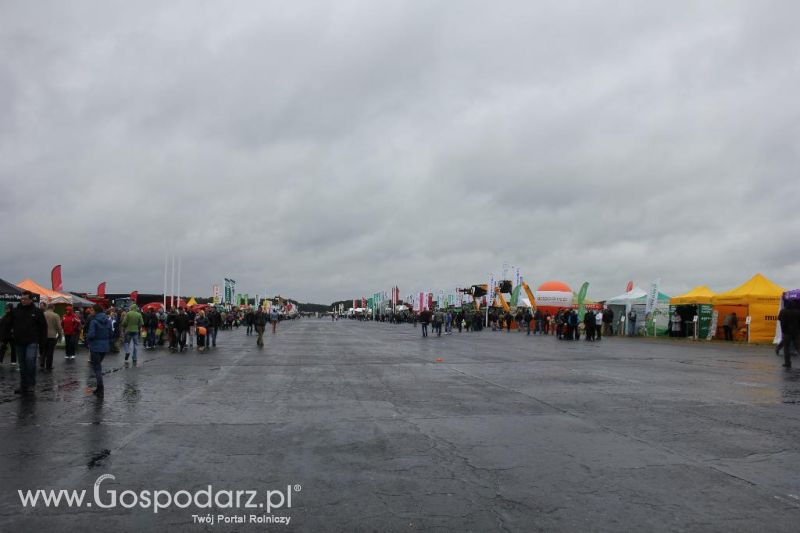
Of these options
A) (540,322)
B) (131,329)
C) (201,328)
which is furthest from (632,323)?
(131,329)

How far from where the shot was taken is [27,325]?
1101 centimetres

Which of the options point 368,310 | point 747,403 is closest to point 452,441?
point 747,403

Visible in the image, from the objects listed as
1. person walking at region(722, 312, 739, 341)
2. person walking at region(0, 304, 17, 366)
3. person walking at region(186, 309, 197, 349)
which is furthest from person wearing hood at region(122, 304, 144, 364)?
person walking at region(722, 312, 739, 341)

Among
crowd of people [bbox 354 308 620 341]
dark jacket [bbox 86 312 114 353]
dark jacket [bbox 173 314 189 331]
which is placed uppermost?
dark jacket [bbox 86 312 114 353]

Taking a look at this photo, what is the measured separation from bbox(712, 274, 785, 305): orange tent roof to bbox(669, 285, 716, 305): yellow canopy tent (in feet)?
5.03

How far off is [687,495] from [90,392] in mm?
10611

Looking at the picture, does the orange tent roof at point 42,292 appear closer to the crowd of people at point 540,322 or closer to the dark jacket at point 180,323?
the dark jacket at point 180,323

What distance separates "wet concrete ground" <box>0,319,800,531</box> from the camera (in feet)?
15.1

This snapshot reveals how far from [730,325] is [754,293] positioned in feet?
10.5

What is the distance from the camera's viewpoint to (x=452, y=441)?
712 cm

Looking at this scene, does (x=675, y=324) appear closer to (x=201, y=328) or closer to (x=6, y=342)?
(x=201, y=328)

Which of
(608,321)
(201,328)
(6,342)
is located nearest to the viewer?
(6,342)

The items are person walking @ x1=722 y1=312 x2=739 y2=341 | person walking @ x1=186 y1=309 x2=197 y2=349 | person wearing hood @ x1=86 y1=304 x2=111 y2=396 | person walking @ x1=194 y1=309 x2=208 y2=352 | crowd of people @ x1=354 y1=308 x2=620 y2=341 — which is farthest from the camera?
crowd of people @ x1=354 y1=308 x2=620 y2=341

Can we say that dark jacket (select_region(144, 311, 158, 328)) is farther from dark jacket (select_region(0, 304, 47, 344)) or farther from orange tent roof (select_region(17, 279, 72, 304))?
dark jacket (select_region(0, 304, 47, 344))
